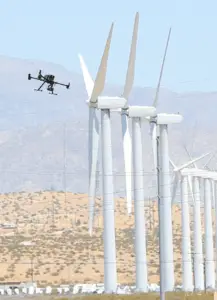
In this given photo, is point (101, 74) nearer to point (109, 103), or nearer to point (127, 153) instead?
point (109, 103)

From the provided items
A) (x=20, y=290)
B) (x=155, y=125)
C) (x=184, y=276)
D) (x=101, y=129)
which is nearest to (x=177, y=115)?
(x=155, y=125)

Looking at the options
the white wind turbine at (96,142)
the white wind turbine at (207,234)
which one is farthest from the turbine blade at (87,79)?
the white wind turbine at (207,234)

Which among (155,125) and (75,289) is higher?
(155,125)

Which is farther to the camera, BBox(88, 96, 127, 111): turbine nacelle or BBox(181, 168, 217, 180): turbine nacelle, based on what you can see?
BBox(181, 168, 217, 180): turbine nacelle

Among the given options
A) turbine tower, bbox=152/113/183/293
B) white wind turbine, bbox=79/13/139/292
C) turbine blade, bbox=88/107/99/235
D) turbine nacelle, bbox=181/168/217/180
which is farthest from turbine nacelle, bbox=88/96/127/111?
turbine nacelle, bbox=181/168/217/180

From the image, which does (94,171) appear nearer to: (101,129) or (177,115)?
(101,129)

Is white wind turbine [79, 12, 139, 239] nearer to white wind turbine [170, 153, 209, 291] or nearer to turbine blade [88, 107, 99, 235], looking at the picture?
turbine blade [88, 107, 99, 235]

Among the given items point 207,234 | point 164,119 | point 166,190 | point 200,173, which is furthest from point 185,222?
point 164,119

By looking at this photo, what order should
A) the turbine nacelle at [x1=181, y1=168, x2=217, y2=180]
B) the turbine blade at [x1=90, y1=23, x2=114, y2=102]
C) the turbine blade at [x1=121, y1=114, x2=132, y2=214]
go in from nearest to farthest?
1. the turbine blade at [x1=90, y1=23, x2=114, y2=102]
2. the turbine blade at [x1=121, y1=114, x2=132, y2=214]
3. the turbine nacelle at [x1=181, y1=168, x2=217, y2=180]
